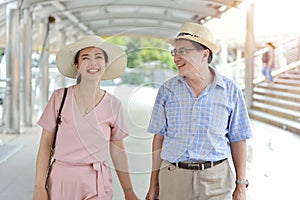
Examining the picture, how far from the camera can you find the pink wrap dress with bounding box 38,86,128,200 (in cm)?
175

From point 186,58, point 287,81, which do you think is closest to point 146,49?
point 186,58

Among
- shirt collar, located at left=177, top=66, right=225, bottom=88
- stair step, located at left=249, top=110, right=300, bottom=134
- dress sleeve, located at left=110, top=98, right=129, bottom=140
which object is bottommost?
stair step, located at left=249, top=110, right=300, bottom=134

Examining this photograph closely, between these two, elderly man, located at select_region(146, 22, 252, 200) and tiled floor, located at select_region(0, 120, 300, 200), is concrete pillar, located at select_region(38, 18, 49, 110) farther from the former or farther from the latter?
elderly man, located at select_region(146, 22, 252, 200)

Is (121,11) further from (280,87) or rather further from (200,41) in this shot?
(200,41)

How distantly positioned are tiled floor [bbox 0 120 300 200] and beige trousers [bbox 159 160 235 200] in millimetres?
193

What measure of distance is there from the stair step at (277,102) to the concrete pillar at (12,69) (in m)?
4.11

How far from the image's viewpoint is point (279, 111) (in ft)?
28.8

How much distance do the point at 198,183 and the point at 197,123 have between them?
0.25 metres

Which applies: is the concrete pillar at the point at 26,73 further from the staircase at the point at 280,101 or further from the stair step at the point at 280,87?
the stair step at the point at 280,87

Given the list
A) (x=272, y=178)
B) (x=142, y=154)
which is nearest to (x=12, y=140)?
(x=272, y=178)

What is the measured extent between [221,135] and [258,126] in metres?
6.39

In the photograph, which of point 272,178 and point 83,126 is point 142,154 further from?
point 272,178

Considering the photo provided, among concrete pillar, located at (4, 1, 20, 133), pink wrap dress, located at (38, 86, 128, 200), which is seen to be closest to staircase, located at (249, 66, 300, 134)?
concrete pillar, located at (4, 1, 20, 133)

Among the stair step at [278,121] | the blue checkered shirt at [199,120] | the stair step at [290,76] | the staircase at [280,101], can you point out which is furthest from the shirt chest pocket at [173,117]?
the stair step at [290,76]
